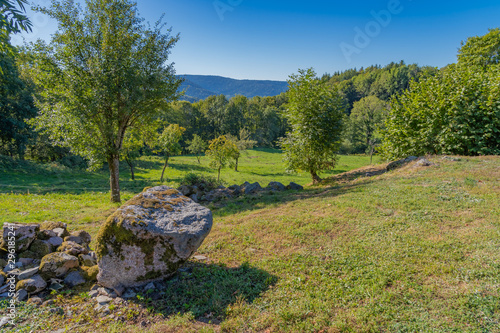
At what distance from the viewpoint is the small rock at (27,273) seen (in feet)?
17.6

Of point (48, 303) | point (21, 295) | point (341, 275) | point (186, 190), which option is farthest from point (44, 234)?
point (186, 190)

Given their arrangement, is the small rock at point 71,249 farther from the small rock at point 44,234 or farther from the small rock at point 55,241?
the small rock at point 44,234

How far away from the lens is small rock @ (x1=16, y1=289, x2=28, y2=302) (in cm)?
492

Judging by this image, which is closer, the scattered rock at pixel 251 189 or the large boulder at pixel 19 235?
the large boulder at pixel 19 235

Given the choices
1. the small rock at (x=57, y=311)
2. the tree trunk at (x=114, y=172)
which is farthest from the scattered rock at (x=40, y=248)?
the tree trunk at (x=114, y=172)

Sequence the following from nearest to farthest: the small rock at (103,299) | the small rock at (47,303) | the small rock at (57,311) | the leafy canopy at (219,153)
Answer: the small rock at (57,311), the small rock at (47,303), the small rock at (103,299), the leafy canopy at (219,153)

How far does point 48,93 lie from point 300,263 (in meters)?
16.4

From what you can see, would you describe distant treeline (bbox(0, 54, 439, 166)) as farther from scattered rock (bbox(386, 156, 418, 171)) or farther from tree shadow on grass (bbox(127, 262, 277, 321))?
tree shadow on grass (bbox(127, 262, 277, 321))

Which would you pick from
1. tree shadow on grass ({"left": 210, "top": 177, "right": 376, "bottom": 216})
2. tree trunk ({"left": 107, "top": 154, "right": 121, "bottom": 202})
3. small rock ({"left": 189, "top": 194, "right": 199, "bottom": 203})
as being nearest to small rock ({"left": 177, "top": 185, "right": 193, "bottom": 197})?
small rock ({"left": 189, "top": 194, "right": 199, "bottom": 203})

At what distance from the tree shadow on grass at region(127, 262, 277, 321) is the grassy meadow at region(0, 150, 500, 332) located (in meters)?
0.02

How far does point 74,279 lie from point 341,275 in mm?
6551

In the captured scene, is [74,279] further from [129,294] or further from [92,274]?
[129,294]

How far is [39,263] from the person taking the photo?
236 inches

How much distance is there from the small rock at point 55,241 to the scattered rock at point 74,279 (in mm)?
1623
